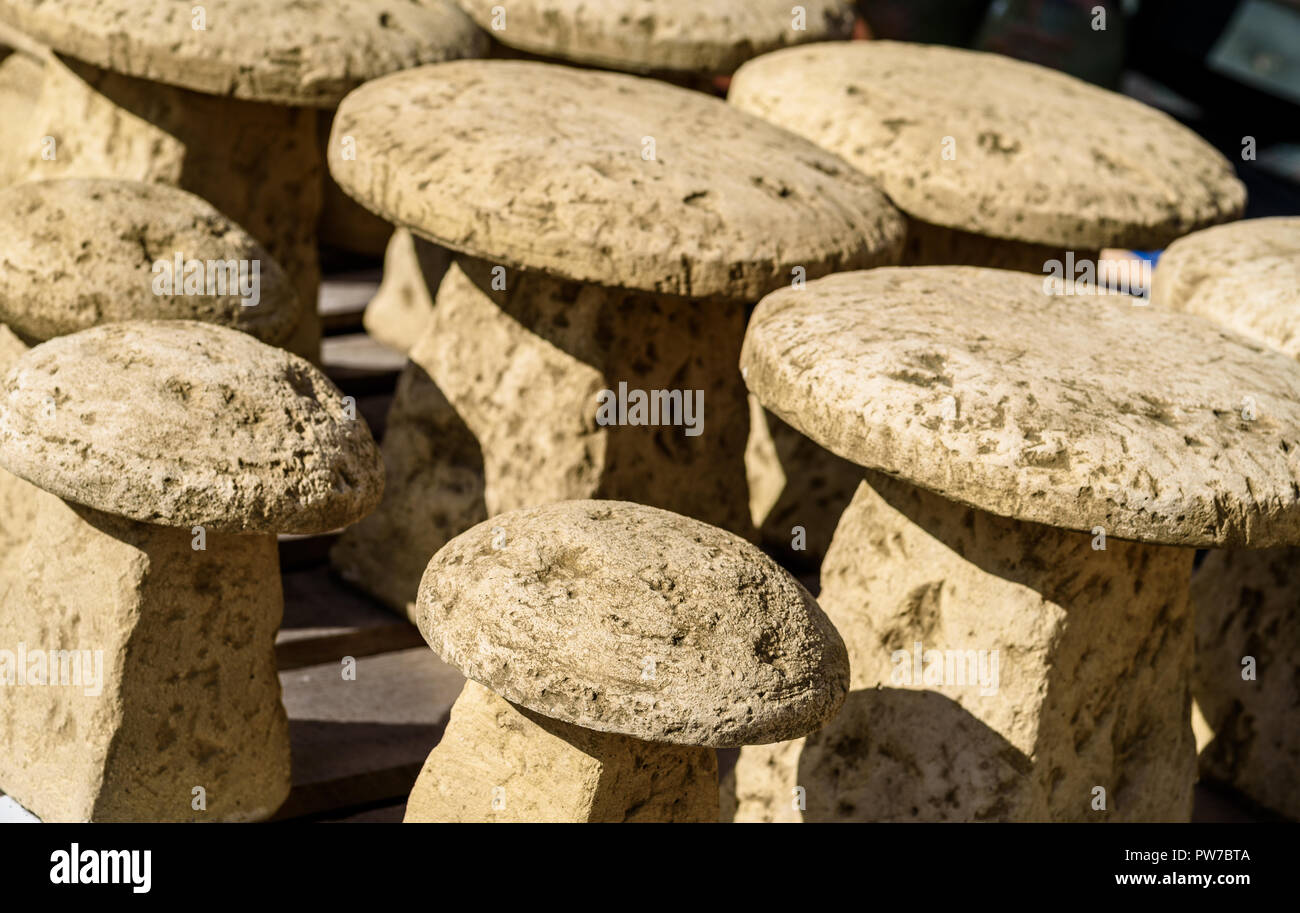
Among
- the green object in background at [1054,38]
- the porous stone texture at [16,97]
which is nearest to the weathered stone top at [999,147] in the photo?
the porous stone texture at [16,97]

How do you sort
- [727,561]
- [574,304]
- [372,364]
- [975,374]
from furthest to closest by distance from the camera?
[372,364], [574,304], [975,374], [727,561]

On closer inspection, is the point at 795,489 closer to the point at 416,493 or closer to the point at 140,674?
the point at 416,493

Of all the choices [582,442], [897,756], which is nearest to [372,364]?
[582,442]

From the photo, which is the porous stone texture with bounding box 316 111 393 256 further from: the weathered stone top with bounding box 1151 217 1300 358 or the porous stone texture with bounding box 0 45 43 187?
the weathered stone top with bounding box 1151 217 1300 358

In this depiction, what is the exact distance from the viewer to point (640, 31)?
4883 mm

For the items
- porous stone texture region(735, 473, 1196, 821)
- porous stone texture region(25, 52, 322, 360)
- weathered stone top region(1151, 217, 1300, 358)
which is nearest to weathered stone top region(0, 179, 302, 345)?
porous stone texture region(25, 52, 322, 360)

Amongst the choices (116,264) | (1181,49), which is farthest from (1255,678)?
(1181,49)

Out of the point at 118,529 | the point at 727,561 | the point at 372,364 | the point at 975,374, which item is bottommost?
the point at 372,364

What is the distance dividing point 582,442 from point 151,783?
1.29 meters

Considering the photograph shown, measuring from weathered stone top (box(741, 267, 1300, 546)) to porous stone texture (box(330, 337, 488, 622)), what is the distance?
103 centimetres

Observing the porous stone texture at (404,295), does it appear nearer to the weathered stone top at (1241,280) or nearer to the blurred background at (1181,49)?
the weathered stone top at (1241,280)

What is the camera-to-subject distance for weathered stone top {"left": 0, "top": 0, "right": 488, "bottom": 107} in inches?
165

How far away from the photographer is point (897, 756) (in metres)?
3.44

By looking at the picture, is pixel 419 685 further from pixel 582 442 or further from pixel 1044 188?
pixel 1044 188
